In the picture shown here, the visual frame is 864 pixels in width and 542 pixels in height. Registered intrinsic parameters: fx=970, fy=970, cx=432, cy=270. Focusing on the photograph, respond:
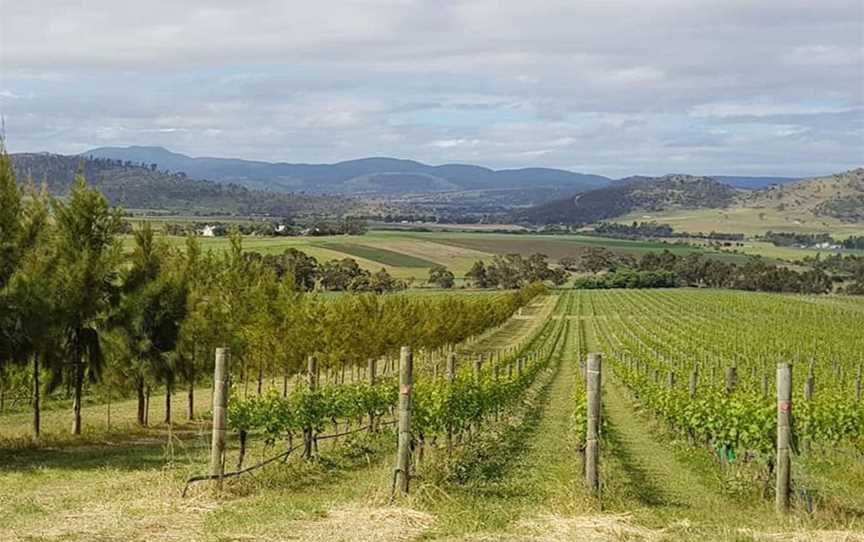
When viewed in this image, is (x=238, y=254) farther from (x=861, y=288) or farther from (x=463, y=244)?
(x=463, y=244)

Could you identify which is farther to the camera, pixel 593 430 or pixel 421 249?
pixel 421 249

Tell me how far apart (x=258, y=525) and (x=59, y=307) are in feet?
39.2

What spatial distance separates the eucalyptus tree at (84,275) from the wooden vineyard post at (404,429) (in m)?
11.1

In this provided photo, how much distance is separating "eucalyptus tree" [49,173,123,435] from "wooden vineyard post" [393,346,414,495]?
11125 millimetres

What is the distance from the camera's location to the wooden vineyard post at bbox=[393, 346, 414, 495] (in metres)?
12.0

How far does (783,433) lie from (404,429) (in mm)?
4601

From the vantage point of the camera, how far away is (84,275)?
21.1 metres

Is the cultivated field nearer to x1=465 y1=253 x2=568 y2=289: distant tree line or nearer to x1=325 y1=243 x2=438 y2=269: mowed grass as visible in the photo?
x1=325 y1=243 x2=438 y2=269: mowed grass

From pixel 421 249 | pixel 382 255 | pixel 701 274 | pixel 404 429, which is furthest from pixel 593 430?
pixel 701 274

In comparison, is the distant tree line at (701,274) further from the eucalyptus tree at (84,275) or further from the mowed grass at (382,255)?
the eucalyptus tree at (84,275)

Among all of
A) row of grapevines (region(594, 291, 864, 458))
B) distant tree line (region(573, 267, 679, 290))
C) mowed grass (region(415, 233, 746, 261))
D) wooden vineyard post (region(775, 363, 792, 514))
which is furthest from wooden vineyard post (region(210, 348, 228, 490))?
mowed grass (region(415, 233, 746, 261))

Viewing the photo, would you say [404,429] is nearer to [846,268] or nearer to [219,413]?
[219,413]

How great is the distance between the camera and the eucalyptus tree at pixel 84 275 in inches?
830

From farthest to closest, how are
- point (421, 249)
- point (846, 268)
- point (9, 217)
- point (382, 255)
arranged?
point (846, 268)
point (421, 249)
point (382, 255)
point (9, 217)
